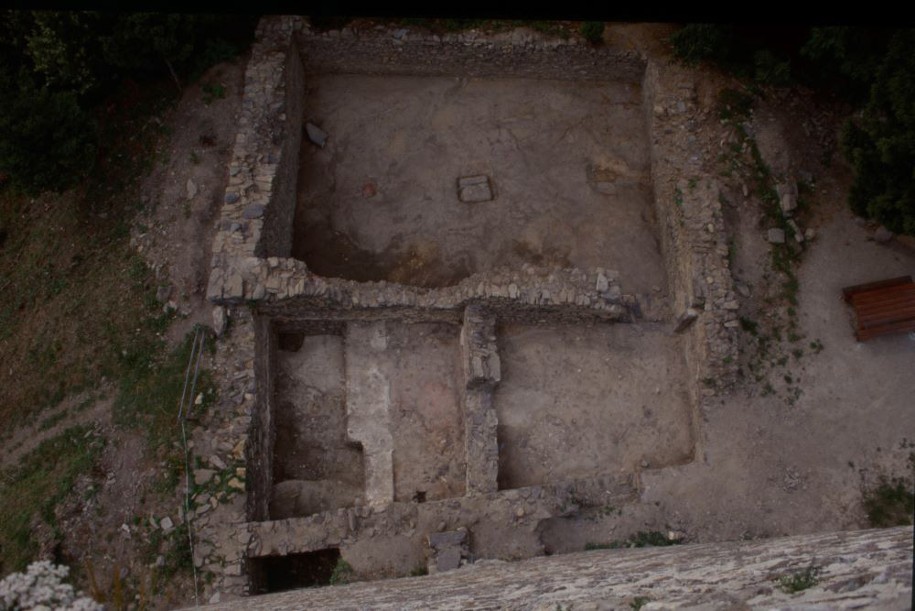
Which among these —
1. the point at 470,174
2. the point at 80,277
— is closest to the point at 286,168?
the point at 470,174

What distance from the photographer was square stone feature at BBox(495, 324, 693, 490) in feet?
38.8

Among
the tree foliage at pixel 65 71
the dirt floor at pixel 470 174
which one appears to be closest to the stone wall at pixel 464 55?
the dirt floor at pixel 470 174

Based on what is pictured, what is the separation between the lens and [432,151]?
1400 cm

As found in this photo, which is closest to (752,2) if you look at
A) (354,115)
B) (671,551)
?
(671,551)

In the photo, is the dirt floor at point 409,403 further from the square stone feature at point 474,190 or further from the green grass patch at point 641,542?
the square stone feature at point 474,190

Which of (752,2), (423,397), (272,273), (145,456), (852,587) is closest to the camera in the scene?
(752,2)

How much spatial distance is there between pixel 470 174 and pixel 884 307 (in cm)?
737

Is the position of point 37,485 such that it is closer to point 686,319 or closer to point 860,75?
point 686,319

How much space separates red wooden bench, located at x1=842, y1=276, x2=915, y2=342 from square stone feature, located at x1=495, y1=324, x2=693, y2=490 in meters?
2.84

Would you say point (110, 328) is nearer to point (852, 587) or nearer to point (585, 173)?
point (585, 173)

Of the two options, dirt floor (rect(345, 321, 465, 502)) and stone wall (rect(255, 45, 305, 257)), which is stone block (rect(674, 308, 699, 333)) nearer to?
dirt floor (rect(345, 321, 465, 502))

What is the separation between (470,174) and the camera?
13.9 meters

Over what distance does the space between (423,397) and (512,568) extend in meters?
3.67

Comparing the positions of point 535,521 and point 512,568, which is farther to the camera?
point 535,521
